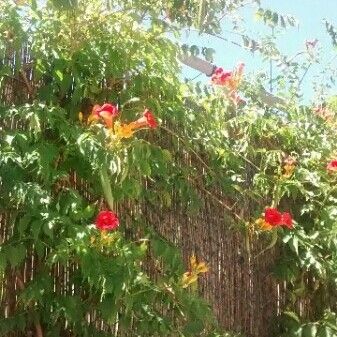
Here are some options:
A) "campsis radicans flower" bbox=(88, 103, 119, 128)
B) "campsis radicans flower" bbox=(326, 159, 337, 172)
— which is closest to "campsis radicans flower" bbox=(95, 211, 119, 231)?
"campsis radicans flower" bbox=(88, 103, 119, 128)

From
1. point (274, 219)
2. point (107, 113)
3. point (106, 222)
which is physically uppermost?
point (107, 113)

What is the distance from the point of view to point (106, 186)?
220cm

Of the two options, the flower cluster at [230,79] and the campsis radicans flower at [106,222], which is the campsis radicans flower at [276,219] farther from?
the campsis radicans flower at [106,222]

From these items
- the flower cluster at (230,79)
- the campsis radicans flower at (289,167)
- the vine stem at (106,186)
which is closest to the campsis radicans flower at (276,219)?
the campsis radicans flower at (289,167)

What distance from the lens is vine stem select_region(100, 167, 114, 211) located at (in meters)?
2.16

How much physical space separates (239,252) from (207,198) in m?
0.26

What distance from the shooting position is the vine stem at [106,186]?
2162mm

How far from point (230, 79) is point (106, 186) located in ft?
3.31

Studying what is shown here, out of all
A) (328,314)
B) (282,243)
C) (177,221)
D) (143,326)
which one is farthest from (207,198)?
(143,326)

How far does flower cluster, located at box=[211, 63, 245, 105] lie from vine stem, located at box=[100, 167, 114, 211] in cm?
97

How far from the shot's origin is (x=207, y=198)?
A: 9.79 ft

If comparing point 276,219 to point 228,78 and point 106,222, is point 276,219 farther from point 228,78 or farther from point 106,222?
point 106,222

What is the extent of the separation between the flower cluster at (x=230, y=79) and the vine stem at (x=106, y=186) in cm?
97

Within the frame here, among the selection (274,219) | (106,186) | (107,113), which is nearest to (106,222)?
(106,186)
